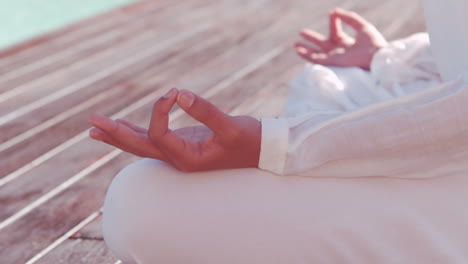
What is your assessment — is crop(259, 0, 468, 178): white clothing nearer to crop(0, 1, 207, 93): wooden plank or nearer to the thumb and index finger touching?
the thumb and index finger touching

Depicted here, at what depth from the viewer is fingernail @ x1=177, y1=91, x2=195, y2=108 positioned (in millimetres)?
843

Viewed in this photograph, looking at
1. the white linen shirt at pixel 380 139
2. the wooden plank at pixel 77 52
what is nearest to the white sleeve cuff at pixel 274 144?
the white linen shirt at pixel 380 139

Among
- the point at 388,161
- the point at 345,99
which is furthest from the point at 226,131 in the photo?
the point at 345,99

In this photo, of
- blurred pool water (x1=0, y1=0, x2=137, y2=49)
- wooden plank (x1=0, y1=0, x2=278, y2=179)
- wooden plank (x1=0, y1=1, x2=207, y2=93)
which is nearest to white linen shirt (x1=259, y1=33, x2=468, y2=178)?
wooden plank (x1=0, y1=0, x2=278, y2=179)

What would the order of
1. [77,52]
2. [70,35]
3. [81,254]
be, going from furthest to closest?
[70,35]
[77,52]
[81,254]

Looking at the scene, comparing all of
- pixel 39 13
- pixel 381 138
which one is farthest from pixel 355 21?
pixel 39 13

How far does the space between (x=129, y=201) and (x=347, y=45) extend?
0.80 m

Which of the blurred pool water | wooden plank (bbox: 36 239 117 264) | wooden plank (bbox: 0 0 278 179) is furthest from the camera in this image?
the blurred pool water

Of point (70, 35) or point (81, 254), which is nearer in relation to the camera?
point (81, 254)

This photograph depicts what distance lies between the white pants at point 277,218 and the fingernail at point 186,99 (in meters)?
0.11

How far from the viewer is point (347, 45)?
5.13 feet

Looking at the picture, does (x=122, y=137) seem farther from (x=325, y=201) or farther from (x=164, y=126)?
(x=325, y=201)

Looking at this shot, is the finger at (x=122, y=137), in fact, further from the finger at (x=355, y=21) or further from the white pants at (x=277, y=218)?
the finger at (x=355, y=21)

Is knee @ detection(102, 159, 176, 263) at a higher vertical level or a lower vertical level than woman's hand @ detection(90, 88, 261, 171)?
lower
